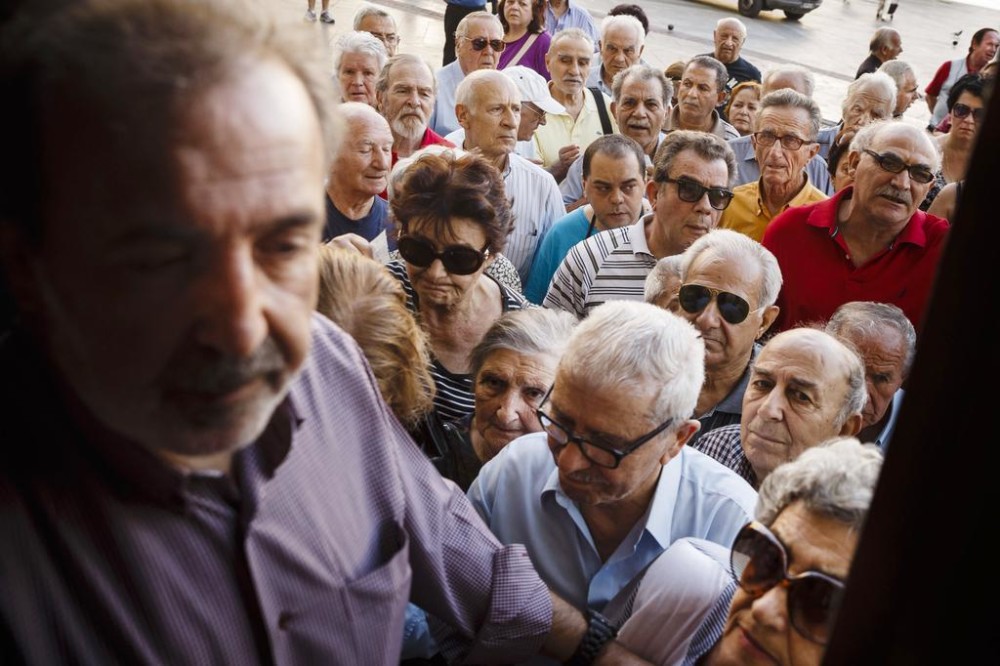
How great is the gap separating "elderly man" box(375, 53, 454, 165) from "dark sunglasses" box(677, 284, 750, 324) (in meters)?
2.36

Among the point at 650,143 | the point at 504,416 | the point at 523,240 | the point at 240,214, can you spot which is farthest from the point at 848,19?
the point at 240,214

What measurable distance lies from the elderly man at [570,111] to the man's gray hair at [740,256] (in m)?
2.65

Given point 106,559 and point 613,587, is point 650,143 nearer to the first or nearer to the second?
point 613,587

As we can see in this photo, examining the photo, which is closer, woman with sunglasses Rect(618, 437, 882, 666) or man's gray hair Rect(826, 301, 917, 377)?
woman with sunglasses Rect(618, 437, 882, 666)

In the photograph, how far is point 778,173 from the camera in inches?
202

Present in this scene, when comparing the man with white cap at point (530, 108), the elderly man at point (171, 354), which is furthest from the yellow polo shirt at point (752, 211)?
the elderly man at point (171, 354)

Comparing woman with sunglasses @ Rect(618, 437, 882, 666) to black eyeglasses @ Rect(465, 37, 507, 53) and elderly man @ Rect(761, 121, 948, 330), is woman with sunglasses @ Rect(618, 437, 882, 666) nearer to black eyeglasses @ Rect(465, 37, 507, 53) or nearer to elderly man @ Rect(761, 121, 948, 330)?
elderly man @ Rect(761, 121, 948, 330)

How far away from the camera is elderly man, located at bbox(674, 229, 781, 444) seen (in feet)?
11.0

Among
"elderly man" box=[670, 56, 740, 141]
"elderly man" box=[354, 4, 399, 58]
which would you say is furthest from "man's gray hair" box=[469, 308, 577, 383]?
"elderly man" box=[354, 4, 399, 58]

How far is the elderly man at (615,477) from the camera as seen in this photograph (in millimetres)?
2205

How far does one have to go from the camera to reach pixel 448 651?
74.9 inches

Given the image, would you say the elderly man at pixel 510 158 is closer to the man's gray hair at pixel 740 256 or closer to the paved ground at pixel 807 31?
Result: the man's gray hair at pixel 740 256

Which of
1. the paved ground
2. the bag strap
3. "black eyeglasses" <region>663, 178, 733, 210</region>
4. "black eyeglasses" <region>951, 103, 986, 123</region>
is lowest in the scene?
the paved ground

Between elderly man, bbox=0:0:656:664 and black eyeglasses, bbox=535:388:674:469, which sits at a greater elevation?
elderly man, bbox=0:0:656:664
